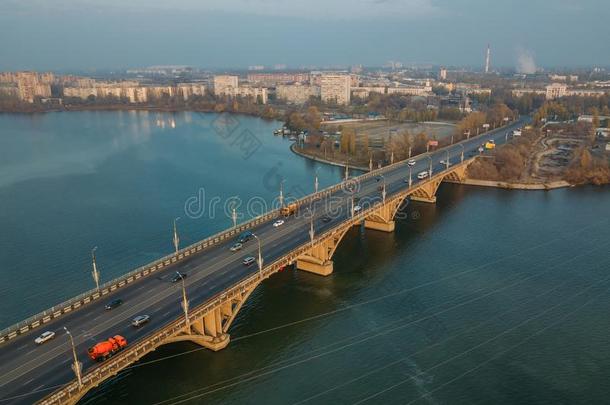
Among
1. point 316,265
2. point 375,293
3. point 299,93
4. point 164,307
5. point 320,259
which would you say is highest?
point 299,93

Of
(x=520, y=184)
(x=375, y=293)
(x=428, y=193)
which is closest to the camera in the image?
(x=375, y=293)

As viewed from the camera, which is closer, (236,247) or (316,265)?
(236,247)

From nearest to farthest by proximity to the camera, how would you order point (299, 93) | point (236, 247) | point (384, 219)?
point (236, 247), point (384, 219), point (299, 93)

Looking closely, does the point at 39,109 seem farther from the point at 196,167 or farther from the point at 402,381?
the point at 402,381

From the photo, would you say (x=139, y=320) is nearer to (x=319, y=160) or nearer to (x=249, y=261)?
(x=249, y=261)

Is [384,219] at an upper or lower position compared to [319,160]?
lower

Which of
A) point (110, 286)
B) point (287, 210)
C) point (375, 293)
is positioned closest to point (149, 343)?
point (110, 286)

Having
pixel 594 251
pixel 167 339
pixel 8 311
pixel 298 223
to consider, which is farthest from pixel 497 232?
pixel 8 311
